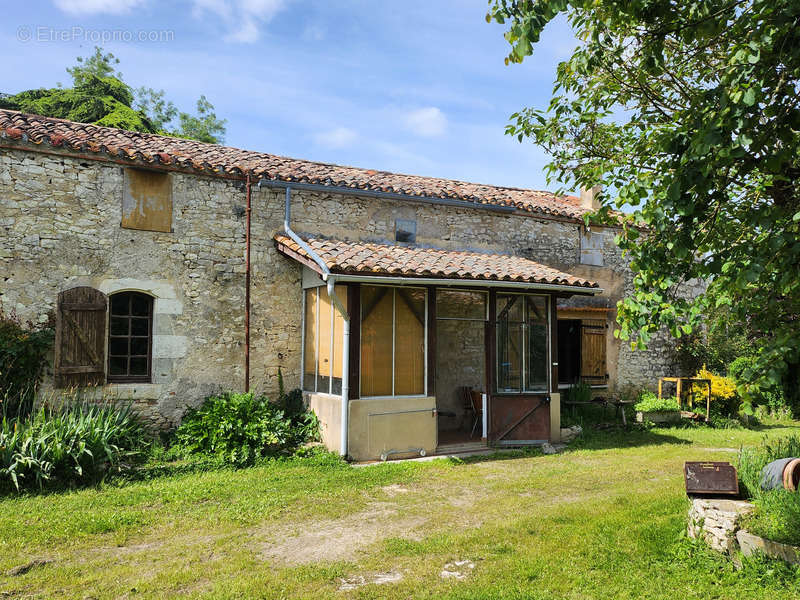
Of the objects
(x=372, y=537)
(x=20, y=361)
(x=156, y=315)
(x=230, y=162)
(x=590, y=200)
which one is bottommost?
(x=372, y=537)

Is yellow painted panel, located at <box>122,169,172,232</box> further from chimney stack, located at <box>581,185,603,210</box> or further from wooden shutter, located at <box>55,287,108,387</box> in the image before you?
chimney stack, located at <box>581,185,603,210</box>

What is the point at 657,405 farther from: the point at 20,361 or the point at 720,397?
the point at 20,361

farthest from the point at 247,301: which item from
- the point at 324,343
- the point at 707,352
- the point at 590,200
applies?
the point at 707,352

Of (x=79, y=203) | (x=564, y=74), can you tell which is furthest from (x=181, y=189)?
(x=564, y=74)

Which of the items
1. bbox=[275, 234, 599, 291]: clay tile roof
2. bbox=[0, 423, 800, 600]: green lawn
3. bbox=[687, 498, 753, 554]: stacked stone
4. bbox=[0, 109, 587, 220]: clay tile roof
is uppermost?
bbox=[0, 109, 587, 220]: clay tile roof

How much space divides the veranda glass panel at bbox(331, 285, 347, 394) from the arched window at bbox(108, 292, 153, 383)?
113 inches

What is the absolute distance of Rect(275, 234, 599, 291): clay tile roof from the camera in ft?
27.4

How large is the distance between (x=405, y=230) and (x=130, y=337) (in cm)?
509

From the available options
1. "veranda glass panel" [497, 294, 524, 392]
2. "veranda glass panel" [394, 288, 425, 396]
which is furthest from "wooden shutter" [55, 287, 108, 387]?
"veranda glass panel" [497, 294, 524, 392]

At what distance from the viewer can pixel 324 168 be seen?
11430mm

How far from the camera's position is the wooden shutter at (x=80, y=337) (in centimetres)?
823

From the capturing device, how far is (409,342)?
29.5ft

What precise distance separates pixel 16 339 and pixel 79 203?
2164mm

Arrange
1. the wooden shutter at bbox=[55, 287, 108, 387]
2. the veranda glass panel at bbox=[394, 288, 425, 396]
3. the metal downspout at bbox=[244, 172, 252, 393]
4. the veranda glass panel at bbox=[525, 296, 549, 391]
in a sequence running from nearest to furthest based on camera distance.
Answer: the wooden shutter at bbox=[55, 287, 108, 387], the veranda glass panel at bbox=[394, 288, 425, 396], the metal downspout at bbox=[244, 172, 252, 393], the veranda glass panel at bbox=[525, 296, 549, 391]
